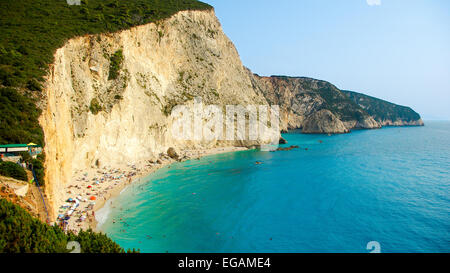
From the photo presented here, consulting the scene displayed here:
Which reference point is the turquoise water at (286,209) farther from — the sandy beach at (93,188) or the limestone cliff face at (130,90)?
the limestone cliff face at (130,90)

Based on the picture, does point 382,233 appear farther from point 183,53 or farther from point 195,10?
point 195,10

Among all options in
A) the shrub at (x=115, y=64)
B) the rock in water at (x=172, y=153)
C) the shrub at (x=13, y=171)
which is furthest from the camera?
the rock in water at (x=172, y=153)

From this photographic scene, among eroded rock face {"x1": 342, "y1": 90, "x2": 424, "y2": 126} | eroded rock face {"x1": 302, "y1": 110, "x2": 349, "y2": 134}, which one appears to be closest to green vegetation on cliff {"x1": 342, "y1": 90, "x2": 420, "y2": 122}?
eroded rock face {"x1": 342, "y1": 90, "x2": 424, "y2": 126}

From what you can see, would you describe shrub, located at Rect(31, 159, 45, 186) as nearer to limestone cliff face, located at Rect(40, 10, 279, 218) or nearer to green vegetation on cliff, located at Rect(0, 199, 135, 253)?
limestone cliff face, located at Rect(40, 10, 279, 218)

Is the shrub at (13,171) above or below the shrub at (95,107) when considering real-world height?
below

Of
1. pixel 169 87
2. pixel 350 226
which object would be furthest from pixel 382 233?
pixel 169 87

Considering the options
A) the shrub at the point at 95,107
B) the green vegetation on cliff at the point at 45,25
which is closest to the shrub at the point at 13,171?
the green vegetation on cliff at the point at 45,25
